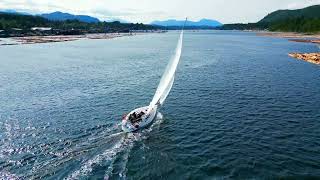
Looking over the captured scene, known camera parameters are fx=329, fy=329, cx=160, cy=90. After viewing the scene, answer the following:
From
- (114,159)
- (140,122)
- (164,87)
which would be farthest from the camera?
(164,87)

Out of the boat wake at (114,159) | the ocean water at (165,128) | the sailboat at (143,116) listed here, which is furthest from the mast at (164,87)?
the boat wake at (114,159)

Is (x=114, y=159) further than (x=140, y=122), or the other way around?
(x=140, y=122)

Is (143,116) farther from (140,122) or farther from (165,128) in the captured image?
(165,128)

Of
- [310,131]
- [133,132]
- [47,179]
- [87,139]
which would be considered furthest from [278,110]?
[47,179]

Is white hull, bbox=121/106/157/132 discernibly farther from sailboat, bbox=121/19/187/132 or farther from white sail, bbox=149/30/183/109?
white sail, bbox=149/30/183/109

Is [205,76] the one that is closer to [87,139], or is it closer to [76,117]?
[76,117]

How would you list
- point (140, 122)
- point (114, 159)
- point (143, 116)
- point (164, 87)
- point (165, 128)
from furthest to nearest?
point (164, 87)
point (165, 128)
point (143, 116)
point (140, 122)
point (114, 159)

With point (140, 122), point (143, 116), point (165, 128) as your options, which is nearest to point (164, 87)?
point (165, 128)

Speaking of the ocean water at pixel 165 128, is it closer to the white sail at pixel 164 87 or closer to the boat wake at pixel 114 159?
the boat wake at pixel 114 159

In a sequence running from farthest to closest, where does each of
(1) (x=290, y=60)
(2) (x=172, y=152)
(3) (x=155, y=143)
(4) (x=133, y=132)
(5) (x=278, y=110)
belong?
(1) (x=290, y=60)
(5) (x=278, y=110)
(4) (x=133, y=132)
(3) (x=155, y=143)
(2) (x=172, y=152)
